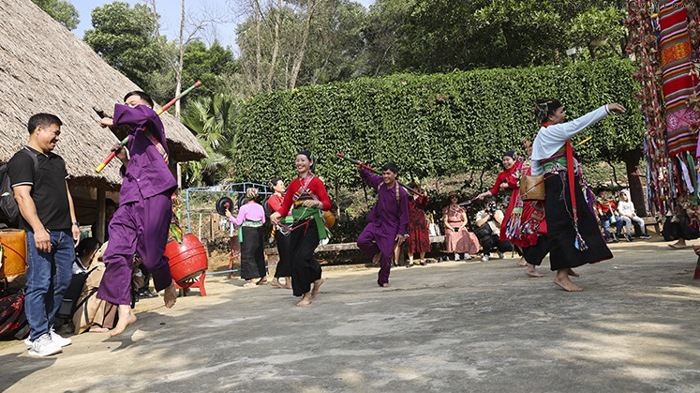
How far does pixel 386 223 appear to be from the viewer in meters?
8.78

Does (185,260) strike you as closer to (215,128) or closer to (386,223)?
(386,223)

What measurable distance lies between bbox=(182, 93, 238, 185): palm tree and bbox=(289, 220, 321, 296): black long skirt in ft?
64.6

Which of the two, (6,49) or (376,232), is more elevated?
(6,49)

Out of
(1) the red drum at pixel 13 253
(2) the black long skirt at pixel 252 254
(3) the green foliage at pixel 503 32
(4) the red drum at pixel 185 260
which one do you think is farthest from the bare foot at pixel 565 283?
(3) the green foliage at pixel 503 32

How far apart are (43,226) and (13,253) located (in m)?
0.47

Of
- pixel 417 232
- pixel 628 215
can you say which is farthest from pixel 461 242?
pixel 628 215

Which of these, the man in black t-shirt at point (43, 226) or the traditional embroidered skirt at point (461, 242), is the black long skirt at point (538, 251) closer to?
the man in black t-shirt at point (43, 226)

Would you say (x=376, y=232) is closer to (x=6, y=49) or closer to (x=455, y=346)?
(x=455, y=346)

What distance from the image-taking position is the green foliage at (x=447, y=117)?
14.2 meters

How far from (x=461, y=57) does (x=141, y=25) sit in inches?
904

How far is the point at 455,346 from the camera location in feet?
12.1

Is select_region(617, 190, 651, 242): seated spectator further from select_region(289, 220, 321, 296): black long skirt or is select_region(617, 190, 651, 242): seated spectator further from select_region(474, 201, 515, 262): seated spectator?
select_region(289, 220, 321, 296): black long skirt

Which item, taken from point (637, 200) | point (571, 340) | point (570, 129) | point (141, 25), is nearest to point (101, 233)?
point (570, 129)

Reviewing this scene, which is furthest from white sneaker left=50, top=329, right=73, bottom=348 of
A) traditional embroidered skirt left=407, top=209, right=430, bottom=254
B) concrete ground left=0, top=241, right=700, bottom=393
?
traditional embroidered skirt left=407, top=209, right=430, bottom=254
